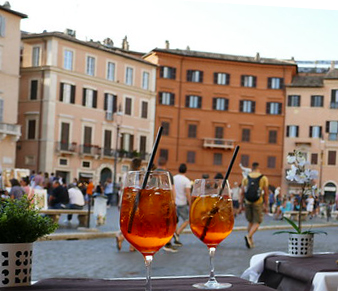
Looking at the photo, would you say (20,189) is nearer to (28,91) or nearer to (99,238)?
(99,238)

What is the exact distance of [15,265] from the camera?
→ 5.40 ft

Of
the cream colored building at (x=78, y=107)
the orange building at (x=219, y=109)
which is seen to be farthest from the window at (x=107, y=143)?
the orange building at (x=219, y=109)

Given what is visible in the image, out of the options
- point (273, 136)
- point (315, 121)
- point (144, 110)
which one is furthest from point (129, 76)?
point (315, 121)

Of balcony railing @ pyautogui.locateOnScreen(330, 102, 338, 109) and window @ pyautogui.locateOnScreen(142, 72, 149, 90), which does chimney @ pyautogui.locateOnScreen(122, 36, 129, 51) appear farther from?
balcony railing @ pyautogui.locateOnScreen(330, 102, 338, 109)

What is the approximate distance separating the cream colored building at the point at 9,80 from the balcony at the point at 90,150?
5.62 meters

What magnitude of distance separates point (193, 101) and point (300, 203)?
4489 cm

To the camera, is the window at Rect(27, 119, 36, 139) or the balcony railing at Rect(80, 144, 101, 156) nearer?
the window at Rect(27, 119, 36, 139)

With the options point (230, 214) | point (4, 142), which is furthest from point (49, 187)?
point (230, 214)

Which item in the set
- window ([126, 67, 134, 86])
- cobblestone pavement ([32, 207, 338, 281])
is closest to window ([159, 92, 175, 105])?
window ([126, 67, 134, 86])

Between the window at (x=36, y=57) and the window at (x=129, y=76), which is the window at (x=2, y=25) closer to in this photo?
the window at (x=36, y=57)

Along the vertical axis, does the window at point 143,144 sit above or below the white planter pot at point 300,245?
above

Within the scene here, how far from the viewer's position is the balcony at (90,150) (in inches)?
1580

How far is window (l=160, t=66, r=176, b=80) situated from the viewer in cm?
4659

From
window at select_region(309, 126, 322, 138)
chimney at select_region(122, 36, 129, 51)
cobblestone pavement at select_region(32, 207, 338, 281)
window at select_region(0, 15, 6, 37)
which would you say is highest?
chimney at select_region(122, 36, 129, 51)
